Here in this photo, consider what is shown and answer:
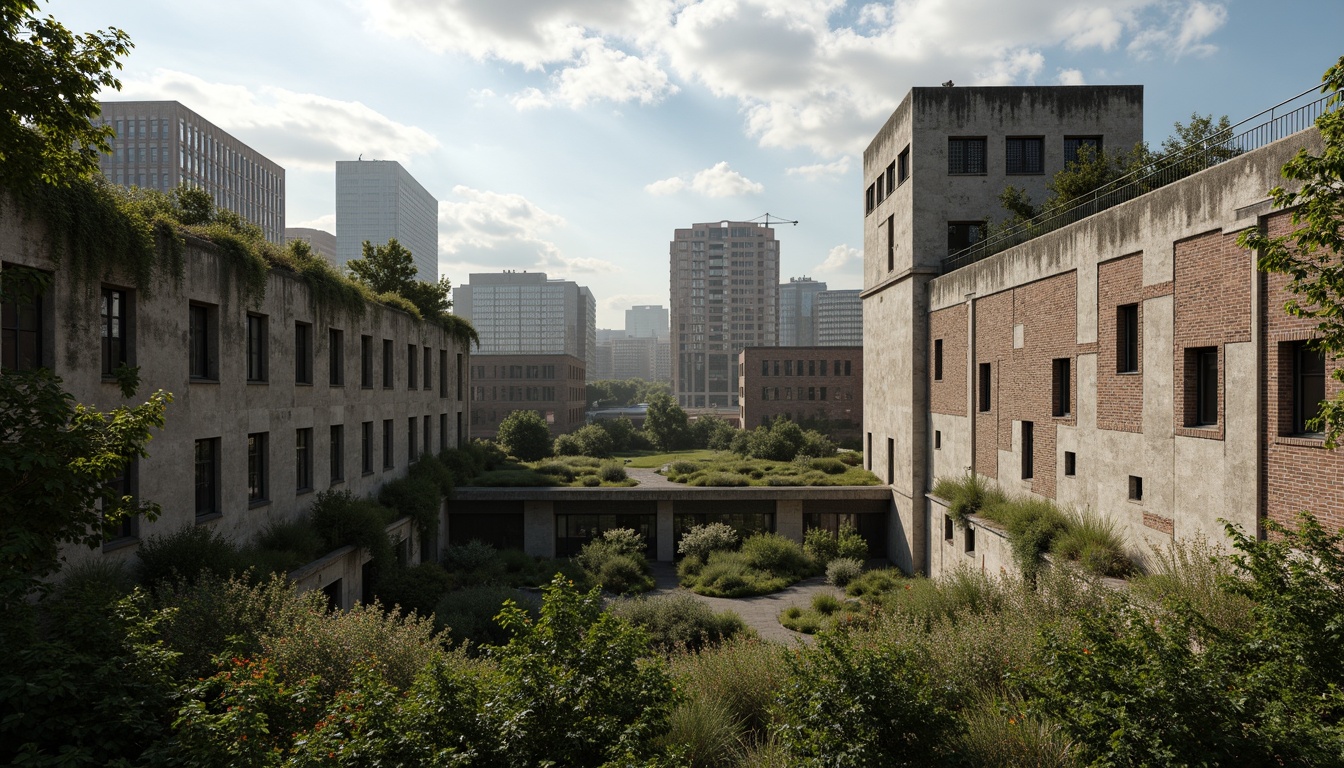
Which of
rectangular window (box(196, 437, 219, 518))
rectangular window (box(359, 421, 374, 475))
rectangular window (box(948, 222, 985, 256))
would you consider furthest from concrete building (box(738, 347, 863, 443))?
rectangular window (box(196, 437, 219, 518))

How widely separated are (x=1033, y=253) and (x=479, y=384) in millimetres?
68560

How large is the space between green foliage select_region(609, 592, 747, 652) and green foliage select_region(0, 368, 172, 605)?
12.3m

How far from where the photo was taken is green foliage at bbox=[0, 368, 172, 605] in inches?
281

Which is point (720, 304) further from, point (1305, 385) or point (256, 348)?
point (1305, 385)

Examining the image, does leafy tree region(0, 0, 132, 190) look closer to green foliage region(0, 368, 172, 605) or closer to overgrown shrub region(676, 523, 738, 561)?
green foliage region(0, 368, 172, 605)

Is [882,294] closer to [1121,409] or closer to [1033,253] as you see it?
[1033,253]

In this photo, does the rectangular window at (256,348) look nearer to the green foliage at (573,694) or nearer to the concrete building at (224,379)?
the concrete building at (224,379)

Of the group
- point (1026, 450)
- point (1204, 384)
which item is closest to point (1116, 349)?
point (1204, 384)

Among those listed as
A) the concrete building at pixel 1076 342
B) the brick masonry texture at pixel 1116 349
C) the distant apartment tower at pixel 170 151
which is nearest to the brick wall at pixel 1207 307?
the concrete building at pixel 1076 342

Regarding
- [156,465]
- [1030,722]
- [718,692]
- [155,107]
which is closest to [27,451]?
[156,465]

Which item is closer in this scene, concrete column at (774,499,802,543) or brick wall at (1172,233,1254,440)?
brick wall at (1172,233,1254,440)

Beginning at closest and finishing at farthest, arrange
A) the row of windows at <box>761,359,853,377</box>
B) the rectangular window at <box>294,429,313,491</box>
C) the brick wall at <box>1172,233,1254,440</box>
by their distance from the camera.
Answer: the brick wall at <box>1172,233,1254,440</box>
the rectangular window at <box>294,429,313,491</box>
the row of windows at <box>761,359,853,377</box>

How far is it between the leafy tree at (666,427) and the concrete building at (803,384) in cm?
836

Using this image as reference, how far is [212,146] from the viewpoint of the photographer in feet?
279
